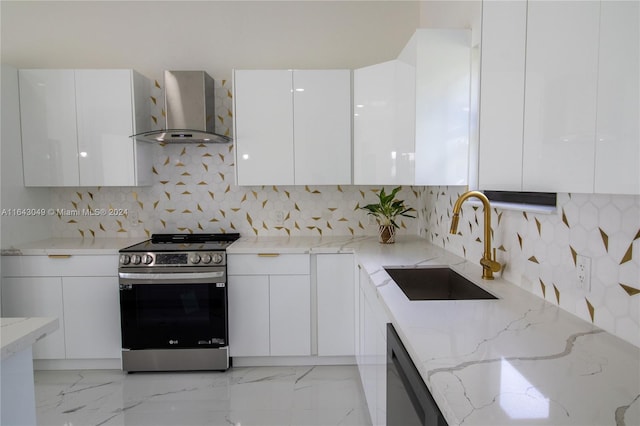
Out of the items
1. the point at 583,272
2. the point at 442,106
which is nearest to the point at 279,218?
the point at 442,106

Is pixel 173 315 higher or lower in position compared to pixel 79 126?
lower

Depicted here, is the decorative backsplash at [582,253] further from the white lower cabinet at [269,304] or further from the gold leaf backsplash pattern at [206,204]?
the gold leaf backsplash pattern at [206,204]

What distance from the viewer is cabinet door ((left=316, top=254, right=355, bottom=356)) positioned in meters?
2.70

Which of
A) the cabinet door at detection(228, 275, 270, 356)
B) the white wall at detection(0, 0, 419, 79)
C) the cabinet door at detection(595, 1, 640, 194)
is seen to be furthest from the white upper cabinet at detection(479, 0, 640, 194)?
the white wall at detection(0, 0, 419, 79)

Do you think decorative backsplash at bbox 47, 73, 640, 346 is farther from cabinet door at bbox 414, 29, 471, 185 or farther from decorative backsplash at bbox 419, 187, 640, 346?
decorative backsplash at bbox 419, 187, 640, 346

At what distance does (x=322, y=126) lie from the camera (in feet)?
9.15

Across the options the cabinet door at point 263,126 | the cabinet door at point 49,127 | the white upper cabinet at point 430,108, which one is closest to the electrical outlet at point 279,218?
the cabinet door at point 263,126

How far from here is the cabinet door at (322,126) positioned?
276 centimetres

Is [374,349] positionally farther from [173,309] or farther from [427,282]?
[173,309]

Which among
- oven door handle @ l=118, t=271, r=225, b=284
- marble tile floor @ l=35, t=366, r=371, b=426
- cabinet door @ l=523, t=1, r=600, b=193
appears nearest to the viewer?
cabinet door @ l=523, t=1, r=600, b=193

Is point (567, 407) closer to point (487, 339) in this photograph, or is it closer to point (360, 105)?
point (487, 339)

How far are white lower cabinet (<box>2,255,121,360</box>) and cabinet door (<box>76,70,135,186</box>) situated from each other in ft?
2.15

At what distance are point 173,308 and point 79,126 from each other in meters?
1.59

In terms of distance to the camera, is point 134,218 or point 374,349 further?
point 134,218
